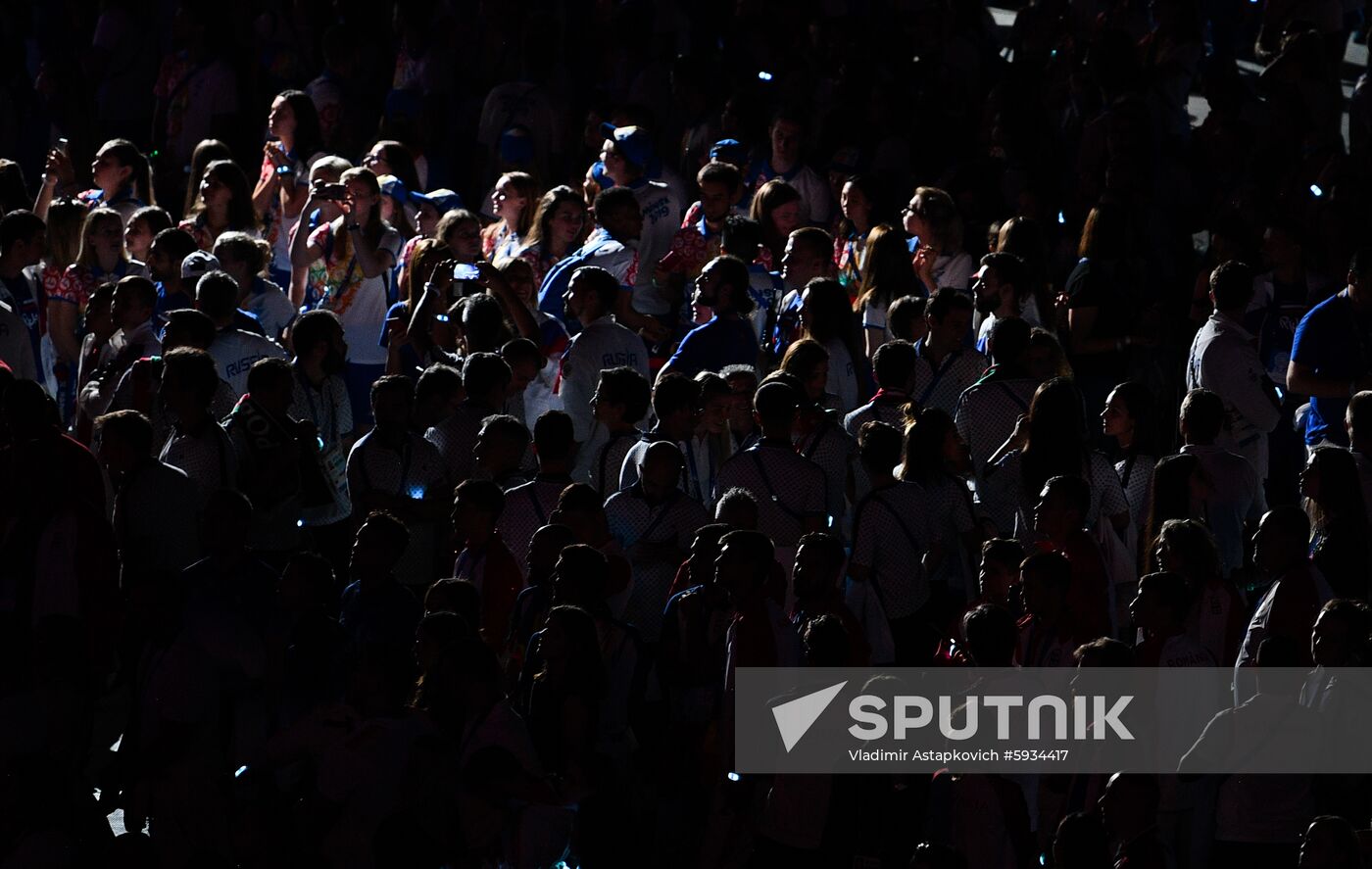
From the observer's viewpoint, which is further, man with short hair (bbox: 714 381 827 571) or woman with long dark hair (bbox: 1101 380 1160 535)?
woman with long dark hair (bbox: 1101 380 1160 535)

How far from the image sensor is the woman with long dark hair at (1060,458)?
898 centimetres

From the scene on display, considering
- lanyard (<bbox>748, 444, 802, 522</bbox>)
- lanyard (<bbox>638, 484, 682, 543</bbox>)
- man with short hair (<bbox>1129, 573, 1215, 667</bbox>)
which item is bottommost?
man with short hair (<bbox>1129, 573, 1215, 667</bbox>)

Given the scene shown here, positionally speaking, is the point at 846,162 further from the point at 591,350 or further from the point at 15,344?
the point at 15,344

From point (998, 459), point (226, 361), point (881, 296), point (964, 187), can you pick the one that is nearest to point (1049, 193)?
point (964, 187)

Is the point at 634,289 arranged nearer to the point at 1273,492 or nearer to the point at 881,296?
the point at 881,296

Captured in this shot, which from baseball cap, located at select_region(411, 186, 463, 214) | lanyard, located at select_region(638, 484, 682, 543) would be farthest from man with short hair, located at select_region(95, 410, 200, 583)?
baseball cap, located at select_region(411, 186, 463, 214)

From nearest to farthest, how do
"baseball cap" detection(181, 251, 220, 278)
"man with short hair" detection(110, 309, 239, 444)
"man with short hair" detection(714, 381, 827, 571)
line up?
"man with short hair" detection(714, 381, 827, 571), "man with short hair" detection(110, 309, 239, 444), "baseball cap" detection(181, 251, 220, 278)

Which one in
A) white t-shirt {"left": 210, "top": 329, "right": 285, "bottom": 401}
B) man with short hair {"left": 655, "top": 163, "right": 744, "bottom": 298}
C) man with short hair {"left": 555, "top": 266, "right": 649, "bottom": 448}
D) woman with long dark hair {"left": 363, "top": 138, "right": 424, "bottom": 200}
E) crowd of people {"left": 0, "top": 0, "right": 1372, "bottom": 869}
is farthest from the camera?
woman with long dark hair {"left": 363, "top": 138, "right": 424, "bottom": 200}

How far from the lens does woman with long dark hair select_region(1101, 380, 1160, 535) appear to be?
9.28 metres

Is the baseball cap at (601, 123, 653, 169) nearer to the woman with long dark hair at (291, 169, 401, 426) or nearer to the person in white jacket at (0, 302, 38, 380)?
the woman with long dark hair at (291, 169, 401, 426)

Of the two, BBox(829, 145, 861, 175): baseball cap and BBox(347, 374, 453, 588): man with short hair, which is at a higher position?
BBox(829, 145, 861, 175): baseball cap

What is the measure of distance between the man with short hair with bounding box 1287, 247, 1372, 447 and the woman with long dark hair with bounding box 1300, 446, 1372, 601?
148 cm

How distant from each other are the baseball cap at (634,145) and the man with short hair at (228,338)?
326 centimetres

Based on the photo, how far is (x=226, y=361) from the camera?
33.8 feet
